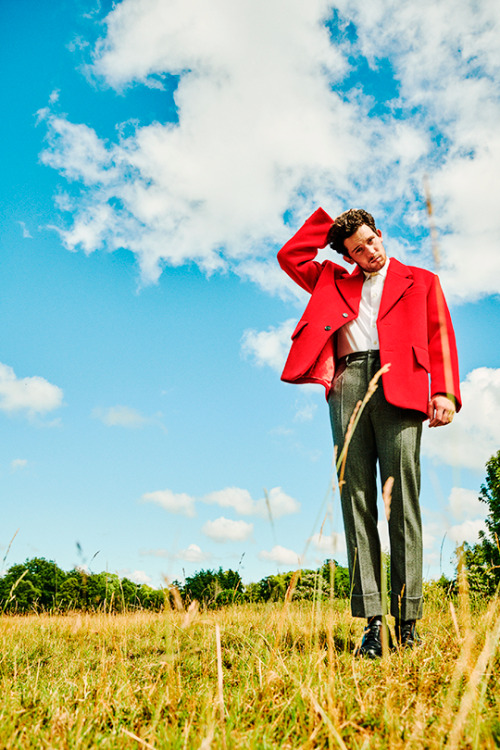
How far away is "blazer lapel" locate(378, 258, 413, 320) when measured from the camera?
289cm

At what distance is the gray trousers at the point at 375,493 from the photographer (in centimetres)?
256

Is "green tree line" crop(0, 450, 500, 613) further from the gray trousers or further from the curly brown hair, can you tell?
the curly brown hair

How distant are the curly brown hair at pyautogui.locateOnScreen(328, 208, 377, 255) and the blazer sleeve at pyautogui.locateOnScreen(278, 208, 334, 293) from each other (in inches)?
6.3

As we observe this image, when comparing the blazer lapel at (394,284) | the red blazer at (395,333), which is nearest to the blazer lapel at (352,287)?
the red blazer at (395,333)

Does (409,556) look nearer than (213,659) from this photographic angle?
No

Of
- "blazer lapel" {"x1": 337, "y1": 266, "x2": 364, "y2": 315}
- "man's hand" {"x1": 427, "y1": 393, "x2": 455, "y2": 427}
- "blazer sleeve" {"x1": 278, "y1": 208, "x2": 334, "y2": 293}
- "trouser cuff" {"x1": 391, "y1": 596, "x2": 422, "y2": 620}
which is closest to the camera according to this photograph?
"trouser cuff" {"x1": 391, "y1": 596, "x2": 422, "y2": 620}

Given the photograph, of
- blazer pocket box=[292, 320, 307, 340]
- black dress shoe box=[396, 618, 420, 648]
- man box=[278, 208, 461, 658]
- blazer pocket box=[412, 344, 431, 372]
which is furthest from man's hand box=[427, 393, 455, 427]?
black dress shoe box=[396, 618, 420, 648]

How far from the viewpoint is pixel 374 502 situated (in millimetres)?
2736

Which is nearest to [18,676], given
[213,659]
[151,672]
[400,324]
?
[151,672]

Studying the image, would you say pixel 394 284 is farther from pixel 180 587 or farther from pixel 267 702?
pixel 180 587

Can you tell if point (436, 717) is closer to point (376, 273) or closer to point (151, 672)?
point (151, 672)

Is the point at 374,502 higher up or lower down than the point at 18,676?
higher up

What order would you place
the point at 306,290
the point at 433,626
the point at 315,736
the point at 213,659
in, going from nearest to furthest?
the point at 315,736 → the point at 213,659 → the point at 433,626 → the point at 306,290

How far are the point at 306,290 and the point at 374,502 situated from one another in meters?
1.52
